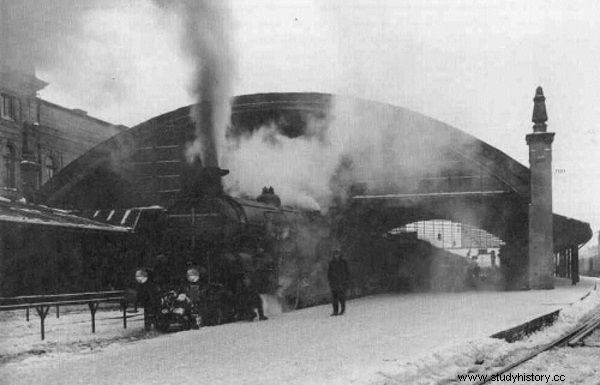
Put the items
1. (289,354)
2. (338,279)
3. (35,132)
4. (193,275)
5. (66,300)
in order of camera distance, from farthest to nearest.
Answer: (35,132)
(338,279)
(66,300)
(193,275)
(289,354)

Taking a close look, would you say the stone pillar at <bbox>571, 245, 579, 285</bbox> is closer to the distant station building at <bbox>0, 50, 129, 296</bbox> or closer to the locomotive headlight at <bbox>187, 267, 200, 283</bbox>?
the distant station building at <bbox>0, 50, 129, 296</bbox>

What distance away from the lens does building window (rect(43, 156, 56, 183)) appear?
3497 centimetres

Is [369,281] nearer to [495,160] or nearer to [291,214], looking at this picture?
[495,160]

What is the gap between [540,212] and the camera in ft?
81.2

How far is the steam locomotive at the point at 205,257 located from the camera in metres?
13.0

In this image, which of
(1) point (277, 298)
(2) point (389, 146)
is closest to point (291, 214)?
(1) point (277, 298)

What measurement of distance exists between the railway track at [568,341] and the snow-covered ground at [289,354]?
0.48 metres

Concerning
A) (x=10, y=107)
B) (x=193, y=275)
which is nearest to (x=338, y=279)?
(x=193, y=275)

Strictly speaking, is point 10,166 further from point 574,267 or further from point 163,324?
point 574,267

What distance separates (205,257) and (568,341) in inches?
264

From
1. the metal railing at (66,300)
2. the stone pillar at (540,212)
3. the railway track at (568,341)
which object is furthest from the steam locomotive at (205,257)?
the stone pillar at (540,212)

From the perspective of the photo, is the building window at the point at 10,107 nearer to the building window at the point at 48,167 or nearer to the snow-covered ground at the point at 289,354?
the building window at the point at 48,167

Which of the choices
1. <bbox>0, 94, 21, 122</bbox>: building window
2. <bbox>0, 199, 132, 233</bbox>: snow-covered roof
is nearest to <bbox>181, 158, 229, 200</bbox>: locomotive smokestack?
<bbox>0, 199, 132, 233</bbox>: snow-covered roof

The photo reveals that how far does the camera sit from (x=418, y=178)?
2517 cm
